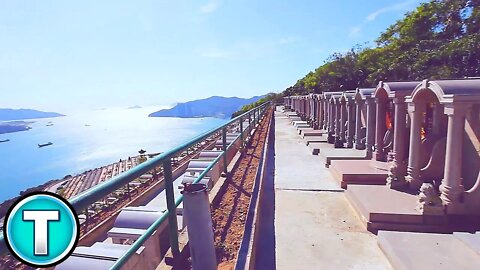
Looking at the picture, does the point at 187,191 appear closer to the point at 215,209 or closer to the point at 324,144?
the point at 215,209

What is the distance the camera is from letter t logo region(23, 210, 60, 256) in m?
0.89

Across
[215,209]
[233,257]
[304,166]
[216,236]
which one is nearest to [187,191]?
[233,257]

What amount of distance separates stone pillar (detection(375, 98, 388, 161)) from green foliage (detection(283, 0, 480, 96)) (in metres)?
15.4

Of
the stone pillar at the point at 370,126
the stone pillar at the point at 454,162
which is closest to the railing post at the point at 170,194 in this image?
the stone pillar at the point at 454,162

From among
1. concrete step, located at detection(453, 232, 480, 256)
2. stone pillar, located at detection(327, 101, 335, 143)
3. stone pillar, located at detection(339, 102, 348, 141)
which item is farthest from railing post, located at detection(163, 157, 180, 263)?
stone pillar, located at detection(327, 101, 335, 143)

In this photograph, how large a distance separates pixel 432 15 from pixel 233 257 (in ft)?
106

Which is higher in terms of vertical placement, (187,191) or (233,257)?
(187,191)

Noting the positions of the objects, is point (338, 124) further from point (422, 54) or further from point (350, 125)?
point (422, 54)

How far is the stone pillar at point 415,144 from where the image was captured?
4.75 m

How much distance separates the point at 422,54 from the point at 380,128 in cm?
1876

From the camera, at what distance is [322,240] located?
378 cm

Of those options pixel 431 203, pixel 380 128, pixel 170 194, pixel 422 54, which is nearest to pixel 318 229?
pixel 431 203

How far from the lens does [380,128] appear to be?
6520 millimetres

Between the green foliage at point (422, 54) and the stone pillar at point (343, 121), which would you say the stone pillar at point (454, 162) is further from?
the green foliage at point (422, 54)
